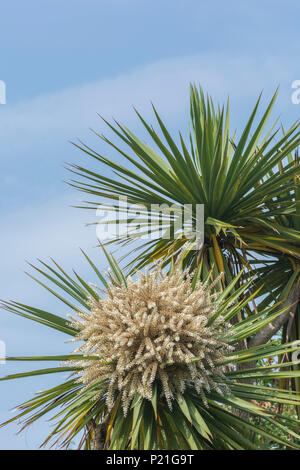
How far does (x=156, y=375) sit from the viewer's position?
13.1ft

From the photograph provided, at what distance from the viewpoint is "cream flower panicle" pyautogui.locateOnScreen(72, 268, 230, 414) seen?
3895mm

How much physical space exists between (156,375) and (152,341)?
0.22 metres

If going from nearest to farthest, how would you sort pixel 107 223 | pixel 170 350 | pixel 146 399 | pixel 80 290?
pixel 170 350, pixel 146 399, pixel 80 290, pixel 107 223

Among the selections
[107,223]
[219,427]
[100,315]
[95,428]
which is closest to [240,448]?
[219,427]

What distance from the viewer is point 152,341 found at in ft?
13.0

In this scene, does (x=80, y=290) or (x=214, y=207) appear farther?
(x=214, y=207)

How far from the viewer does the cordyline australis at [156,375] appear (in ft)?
12.8

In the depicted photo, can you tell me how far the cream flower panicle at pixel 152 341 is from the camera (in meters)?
3.89

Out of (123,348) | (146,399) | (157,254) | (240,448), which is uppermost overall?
(157,254)

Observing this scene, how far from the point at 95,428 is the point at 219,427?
0.85 meters

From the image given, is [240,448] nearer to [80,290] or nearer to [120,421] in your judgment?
[120,421]

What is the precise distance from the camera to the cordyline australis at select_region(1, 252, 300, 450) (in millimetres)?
3906

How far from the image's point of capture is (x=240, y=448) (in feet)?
13.4

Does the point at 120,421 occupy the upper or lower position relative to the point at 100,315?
lower
